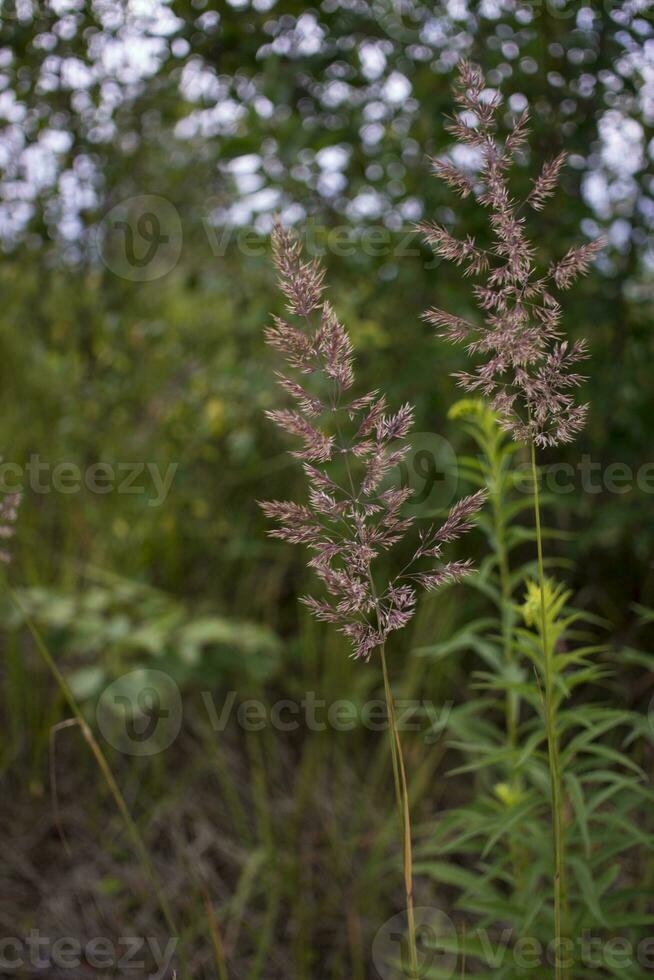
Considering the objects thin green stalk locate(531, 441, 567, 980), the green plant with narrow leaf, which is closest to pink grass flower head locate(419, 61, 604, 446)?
thin green stalk locate(531, 441, 567, 980)

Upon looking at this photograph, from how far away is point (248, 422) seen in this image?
9.50ft

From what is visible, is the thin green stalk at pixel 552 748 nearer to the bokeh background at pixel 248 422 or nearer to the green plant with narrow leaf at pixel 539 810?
the green plant with narrow leaf at pixel 539 810

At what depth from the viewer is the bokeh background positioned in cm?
211

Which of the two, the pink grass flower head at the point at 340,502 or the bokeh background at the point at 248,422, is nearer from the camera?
the pink grass flower head at the point at 340,502

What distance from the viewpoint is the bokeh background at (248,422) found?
2.11 metres

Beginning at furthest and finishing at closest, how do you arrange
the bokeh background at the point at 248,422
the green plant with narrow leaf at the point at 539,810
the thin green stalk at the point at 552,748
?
1. the bokeh background at the point at 248,422
2. the green plant with narrow leaf at the point at 539,810
3. the thin green stalk at the point at 552,748

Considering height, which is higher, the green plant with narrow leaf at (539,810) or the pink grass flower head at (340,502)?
A: the pink grass flower head at (340,502)

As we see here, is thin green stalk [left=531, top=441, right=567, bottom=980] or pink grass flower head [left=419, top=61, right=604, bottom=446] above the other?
pink grass flower head [left=419, top=61, right=604, bottom=446]

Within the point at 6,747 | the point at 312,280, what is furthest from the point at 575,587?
the point at 312,280

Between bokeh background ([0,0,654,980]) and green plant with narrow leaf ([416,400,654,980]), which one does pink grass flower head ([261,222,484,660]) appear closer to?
green plant with narrow leaf ([416,400,654,980])

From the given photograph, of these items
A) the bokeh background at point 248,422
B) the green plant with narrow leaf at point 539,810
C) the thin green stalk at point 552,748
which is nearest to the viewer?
the thin green stalk at point 552,748

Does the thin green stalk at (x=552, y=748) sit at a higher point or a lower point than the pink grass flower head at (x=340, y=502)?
lower

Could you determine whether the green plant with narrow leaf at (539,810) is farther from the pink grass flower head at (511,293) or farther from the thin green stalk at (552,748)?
the pink grass flower head at (511,293)

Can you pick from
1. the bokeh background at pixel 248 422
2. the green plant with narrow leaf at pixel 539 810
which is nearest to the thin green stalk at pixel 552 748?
the green plant with narrow leaf at pixel 539 810
